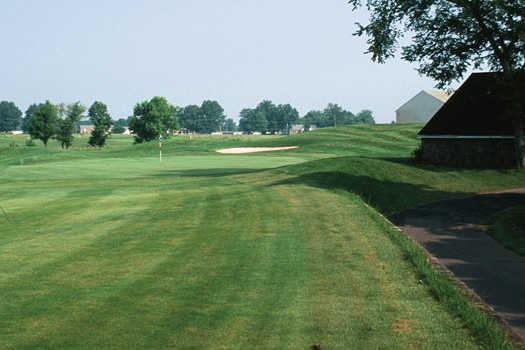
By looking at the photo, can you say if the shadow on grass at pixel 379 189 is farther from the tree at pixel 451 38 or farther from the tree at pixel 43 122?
the tree at pixel 43 122

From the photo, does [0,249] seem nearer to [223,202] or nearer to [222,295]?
[222,295]

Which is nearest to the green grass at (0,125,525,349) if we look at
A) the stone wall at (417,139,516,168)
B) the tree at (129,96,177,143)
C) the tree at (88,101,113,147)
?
the stone wall at (417,139,516,168)

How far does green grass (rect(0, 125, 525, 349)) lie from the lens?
8.20 m

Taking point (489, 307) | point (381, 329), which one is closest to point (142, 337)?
point (381, 329)

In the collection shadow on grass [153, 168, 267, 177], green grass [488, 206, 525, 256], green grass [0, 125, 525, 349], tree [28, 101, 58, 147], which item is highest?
tree [28, 101, 58, 147]

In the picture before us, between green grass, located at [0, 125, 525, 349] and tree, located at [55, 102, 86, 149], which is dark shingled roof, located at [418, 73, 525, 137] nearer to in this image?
green grass, located at [0, 125, 525, 349]

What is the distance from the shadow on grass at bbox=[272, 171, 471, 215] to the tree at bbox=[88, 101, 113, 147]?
95.3m

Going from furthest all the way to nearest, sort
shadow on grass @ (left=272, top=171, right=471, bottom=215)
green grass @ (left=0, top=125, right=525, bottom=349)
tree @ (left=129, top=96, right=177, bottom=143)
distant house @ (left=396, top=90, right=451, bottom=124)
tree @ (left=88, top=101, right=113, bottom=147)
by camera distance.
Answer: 1. tree @ (left=129, top=96, right=177, bottom=143)
2. tree @ (left=88, top=101, right=113, bottom=147)
3. distant house @ (left=396, top=90, right=451, bottom=124)
4. shadow on grass @ (left=272, top=171, right=471, bottom=215)
5. green grass @ (left=0, top=125, right=525, bottom=349)

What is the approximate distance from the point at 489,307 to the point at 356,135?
78.5 m

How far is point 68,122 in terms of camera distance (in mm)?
117000

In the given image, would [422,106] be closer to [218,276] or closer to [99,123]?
[99,123]

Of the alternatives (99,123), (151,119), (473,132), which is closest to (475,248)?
(473,132)

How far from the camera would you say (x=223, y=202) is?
2170 cm

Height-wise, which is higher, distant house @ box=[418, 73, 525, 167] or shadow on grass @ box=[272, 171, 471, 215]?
distant house @ box=[418, 73, 525, 167]
